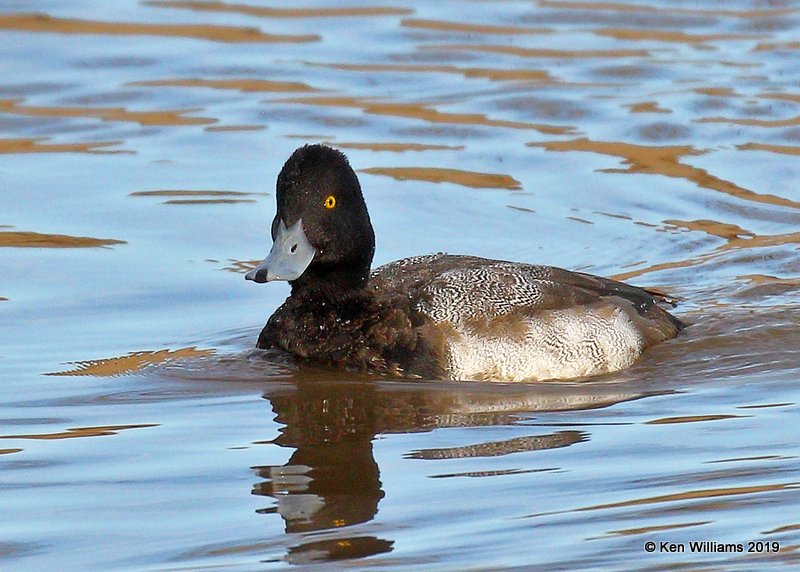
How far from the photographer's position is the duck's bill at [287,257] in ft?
27.4

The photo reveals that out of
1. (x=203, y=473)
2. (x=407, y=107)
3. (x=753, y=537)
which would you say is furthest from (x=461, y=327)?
(x=407, y=107)

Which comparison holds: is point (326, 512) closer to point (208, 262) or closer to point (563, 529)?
point (563, 529)

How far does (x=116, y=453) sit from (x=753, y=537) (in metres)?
2.71

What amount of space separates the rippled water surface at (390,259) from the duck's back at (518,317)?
0.49 ft

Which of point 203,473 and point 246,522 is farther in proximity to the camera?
point 203,473

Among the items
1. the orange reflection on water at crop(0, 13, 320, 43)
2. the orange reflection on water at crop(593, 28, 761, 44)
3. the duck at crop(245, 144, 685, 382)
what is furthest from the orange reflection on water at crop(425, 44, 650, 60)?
the duck at crop(245, 144, 685, 382)

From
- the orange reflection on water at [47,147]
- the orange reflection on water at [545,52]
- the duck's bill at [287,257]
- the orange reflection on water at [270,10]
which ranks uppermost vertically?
→ the orange reflection on water at [270,10]

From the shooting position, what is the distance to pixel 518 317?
336 inches

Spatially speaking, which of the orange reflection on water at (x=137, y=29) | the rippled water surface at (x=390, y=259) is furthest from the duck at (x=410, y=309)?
the orange reflection on water at (x=137, y=29)

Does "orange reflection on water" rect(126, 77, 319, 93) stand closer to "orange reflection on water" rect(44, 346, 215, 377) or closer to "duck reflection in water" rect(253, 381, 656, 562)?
"orange reflection on water" rect(44, 346, 215, 377)

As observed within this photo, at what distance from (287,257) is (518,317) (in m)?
1.21

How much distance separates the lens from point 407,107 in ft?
49.4

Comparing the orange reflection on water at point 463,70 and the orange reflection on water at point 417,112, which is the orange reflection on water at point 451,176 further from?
the orange reflection on water at point 463,70

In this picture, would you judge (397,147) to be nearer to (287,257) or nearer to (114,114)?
(114,114)
